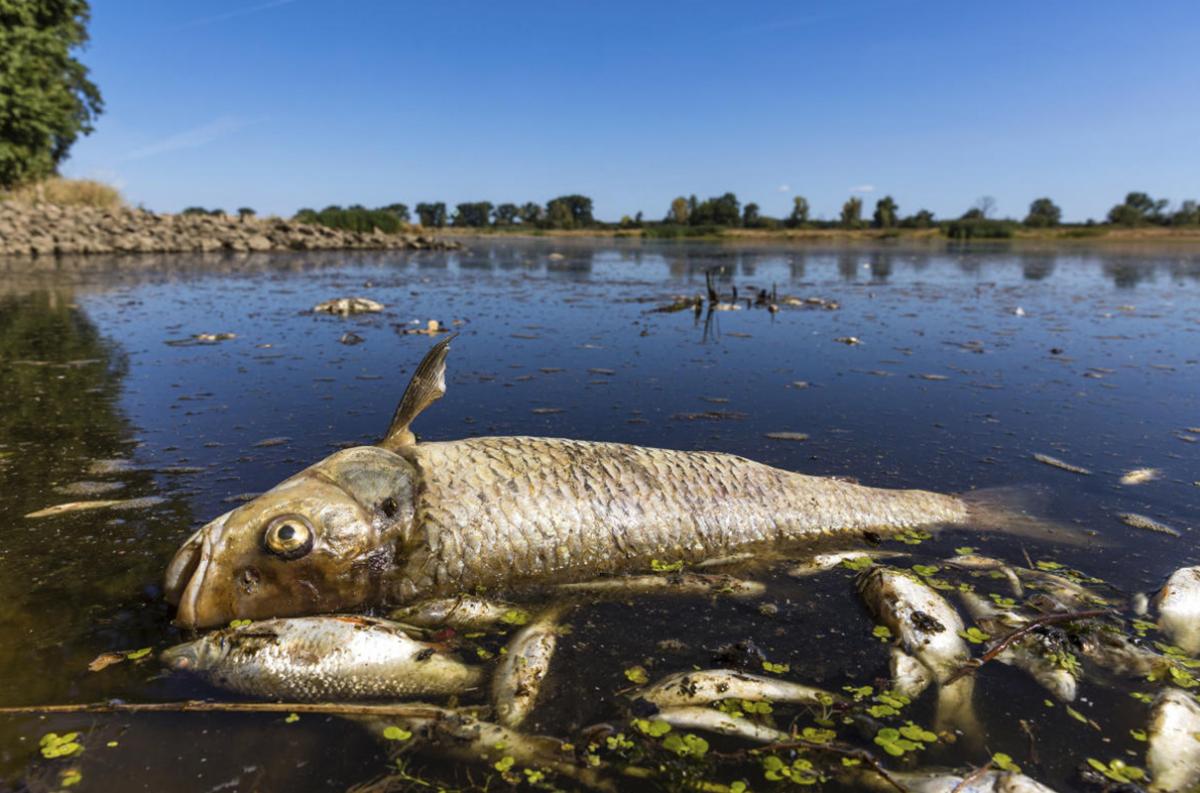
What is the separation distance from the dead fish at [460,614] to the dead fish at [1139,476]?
528 cm

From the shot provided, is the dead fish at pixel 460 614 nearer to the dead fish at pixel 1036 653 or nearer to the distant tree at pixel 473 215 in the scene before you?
the dead fish at pixel 1036 653

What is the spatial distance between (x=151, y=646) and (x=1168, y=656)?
4.99 m

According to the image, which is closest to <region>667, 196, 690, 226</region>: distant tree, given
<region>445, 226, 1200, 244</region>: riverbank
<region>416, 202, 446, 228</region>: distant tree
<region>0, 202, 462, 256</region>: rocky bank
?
<region>445, 226, 1200, 244</region>: riverbank

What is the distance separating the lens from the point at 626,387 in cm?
876

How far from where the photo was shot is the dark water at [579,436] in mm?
2695

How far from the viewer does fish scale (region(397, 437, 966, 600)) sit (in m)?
3.78

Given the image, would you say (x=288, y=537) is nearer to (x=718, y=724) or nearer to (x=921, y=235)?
(x=718, y=724)

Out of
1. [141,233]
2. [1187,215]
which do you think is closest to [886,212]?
[1187,215]

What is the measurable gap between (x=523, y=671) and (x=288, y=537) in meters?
1.44

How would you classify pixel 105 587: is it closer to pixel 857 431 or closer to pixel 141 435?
pixel 141 435

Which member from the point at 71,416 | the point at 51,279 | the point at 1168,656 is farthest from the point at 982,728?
the point at 51,279

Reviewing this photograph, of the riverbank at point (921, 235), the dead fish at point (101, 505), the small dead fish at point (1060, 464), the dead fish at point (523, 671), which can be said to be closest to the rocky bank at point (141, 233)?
the dead fish at point (101, 505)

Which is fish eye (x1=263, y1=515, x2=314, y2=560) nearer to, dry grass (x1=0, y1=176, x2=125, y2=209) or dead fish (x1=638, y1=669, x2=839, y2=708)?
dead fish (x1=638, y1=669, x2=839, y2=708)

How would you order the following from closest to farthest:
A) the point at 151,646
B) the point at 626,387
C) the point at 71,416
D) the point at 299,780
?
the point at 299,780, the point at 151,646, the point at 71,416, the point at 626,387
